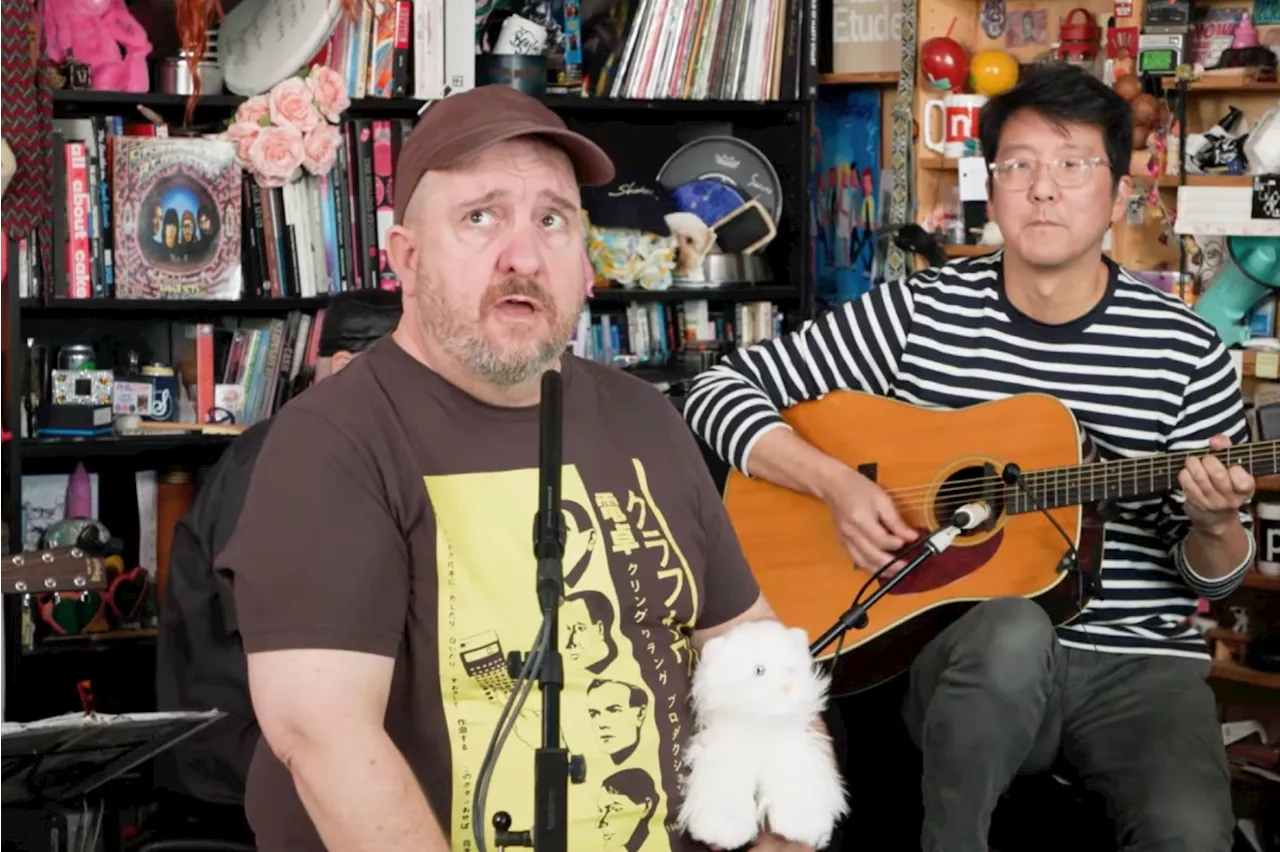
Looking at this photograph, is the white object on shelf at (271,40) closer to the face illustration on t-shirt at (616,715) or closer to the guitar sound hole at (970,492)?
the guitar sound hole at (970,492)

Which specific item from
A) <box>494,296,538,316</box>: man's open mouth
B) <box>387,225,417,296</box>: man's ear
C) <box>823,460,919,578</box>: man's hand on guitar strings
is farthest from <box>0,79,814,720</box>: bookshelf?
<box>494,296,538,316</box>: man's open mouth

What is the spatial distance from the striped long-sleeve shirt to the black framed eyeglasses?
147 mm

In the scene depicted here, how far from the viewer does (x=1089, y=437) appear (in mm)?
2438

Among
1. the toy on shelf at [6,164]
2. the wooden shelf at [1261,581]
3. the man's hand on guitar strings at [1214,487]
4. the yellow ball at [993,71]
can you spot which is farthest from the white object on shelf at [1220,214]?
the toy on shelf at [6,164]

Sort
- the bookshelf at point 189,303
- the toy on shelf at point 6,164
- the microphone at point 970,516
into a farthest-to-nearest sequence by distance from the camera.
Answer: the bookshelf at point 189,303 < the toy on shelf at point 6,164 < the microphone at point 970,516

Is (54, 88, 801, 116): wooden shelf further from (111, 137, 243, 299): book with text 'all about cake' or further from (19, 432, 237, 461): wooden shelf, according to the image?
(19, 432, 237, 461): wooden shelf

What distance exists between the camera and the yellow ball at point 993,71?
144 inches

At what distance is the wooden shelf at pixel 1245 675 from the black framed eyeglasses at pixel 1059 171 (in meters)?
1.30

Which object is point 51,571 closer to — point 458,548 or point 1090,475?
point 458,548

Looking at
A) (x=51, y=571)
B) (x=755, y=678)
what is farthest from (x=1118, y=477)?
(x=51, y=571)

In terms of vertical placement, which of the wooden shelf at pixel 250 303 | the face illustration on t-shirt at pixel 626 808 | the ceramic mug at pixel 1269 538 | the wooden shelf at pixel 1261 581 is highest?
the wooden shelf at pixel 250 303

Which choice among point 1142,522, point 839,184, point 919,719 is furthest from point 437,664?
point 839,184

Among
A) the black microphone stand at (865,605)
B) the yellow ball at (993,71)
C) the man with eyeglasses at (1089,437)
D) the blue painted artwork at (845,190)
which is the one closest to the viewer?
the black microphone stand at (865,605)

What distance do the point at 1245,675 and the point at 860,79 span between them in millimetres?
1613
